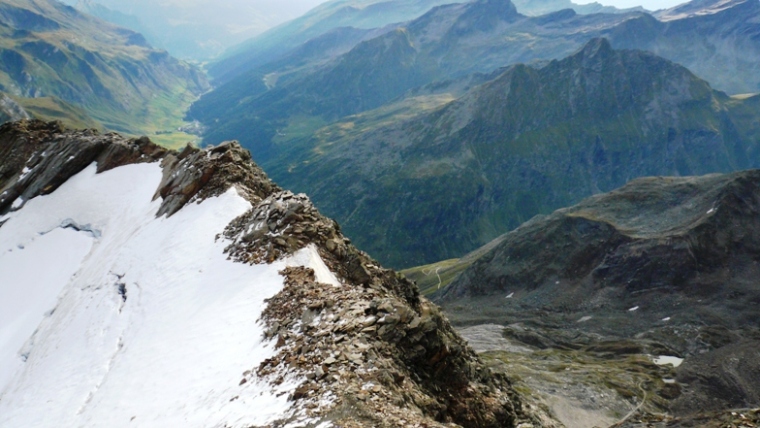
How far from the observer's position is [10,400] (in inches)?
1025

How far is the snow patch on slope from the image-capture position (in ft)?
60.7

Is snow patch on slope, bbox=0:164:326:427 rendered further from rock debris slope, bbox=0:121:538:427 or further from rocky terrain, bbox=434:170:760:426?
rocky terrain, bbox=434:170:760:426

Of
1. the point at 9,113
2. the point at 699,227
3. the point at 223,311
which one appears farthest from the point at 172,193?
the point at 9,113

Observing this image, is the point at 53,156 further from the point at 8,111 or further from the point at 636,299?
the point at 8,111

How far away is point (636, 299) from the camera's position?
97.1 m

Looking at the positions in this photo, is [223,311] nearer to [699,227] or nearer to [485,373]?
[485,373]

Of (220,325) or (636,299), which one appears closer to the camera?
(220,325)

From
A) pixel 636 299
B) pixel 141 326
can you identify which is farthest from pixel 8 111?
pixel 636 299

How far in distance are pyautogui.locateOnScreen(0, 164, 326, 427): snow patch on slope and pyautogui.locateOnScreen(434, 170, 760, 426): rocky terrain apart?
49.9 meters

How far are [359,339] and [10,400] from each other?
21.8 m

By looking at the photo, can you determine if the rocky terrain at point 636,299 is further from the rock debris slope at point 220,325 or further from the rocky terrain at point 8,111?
the rocky terrain at point 8,111

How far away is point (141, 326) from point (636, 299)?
320ft

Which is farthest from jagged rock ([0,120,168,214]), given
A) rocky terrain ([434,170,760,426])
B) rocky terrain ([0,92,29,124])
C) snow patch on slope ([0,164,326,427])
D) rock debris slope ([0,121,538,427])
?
rocky terrain ([0,92,29,124])

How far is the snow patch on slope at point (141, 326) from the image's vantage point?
18516 millimetres
